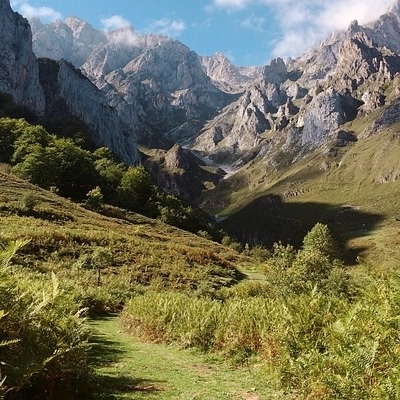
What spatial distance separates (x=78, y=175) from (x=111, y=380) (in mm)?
94818

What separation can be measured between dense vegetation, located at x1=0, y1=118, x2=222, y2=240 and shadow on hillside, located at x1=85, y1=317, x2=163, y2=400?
67.6 metres

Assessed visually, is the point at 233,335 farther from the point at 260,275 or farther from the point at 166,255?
the point at 260,275

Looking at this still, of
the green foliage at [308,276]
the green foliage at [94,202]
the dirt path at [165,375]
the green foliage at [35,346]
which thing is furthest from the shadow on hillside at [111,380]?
the green foliage at [94,202]

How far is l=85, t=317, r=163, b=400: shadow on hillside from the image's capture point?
9.27 metres

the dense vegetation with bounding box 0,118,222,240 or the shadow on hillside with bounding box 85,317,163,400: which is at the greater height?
the dense vegetation with bounding box 0,118,222,240

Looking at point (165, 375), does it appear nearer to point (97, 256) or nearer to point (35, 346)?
point (35, 346)

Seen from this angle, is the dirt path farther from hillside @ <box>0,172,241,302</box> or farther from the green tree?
the green tree

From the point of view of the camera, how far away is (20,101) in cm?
19325

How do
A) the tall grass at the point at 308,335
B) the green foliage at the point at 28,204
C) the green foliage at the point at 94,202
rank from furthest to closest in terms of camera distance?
the green foliage at the point at 94,202 < the green foliage at the point at 28,204 < the tall grass at the point at 308,335

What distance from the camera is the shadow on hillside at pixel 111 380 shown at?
9273mm

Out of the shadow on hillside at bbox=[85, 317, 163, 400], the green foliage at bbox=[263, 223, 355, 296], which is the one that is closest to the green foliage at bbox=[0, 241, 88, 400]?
the shadow on hillside at bbox=[85, 317, 163, 400]

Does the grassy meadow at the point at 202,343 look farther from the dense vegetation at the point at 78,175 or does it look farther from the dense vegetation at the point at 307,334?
the dense vegetation at the point at 78,175

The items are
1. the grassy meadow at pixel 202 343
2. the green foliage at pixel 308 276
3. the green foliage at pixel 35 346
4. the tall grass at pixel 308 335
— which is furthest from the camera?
the green foliage at pixel 308 276

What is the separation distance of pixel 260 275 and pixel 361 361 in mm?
46151
